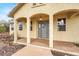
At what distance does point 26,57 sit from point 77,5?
3.29 meters

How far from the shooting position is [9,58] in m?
6.11

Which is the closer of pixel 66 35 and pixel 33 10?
pixel 33 10

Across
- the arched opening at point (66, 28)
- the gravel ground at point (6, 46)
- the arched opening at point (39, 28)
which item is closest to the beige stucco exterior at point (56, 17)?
the arched opening at point (66, 28)

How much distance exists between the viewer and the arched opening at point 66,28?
875 centimetres

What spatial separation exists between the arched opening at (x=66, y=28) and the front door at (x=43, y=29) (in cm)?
88

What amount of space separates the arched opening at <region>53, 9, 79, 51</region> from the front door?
2.87 ft

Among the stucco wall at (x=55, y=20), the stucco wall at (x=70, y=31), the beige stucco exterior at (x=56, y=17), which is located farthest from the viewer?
the stucco wall at (x=70, y=31)

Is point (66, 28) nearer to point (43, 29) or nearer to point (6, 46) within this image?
point (43, 29)

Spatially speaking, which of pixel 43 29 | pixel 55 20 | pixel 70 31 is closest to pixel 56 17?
pixel 55 20

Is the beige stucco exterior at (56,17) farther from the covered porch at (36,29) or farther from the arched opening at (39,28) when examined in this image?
the arched opening at (39,28)

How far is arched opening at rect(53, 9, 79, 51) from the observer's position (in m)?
8.75

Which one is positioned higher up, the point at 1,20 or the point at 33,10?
the point at 33,10

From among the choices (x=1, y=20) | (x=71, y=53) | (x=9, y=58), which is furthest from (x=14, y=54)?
(x=71, y=53)

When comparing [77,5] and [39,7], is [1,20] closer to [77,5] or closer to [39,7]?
[39,7]
